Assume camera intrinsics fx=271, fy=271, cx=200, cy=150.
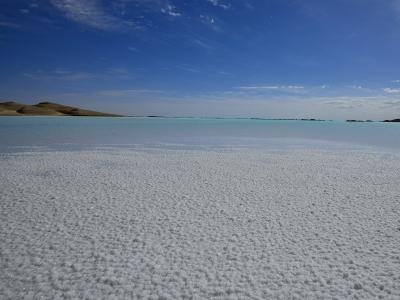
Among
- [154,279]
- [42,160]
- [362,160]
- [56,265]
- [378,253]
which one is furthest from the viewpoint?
[362,160]

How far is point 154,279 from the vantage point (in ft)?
9.95

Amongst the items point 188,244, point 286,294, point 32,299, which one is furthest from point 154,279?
point 286,294

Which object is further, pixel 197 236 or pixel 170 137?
pixel 170 137

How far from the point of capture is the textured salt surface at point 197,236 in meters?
2.93

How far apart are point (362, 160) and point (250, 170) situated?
213 inches

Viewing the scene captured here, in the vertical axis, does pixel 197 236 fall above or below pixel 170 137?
below

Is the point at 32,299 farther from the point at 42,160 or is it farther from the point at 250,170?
the point at 42,160

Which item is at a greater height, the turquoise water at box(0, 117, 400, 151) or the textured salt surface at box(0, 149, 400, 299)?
the turquoise water at box(0, 117, 400, 151)

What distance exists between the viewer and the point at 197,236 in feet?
13.3

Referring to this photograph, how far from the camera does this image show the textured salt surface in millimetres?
2932

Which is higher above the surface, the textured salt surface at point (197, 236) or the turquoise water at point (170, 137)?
the turquoise water at point (170, 137)

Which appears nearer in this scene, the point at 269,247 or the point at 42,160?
the point at 269,247

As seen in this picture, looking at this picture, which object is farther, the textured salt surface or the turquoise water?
the turquoise water

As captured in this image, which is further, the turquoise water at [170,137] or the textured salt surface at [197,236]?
the turquoise water at [170,137]
